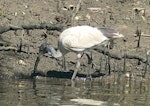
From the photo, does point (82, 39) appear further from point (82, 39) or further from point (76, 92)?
point (76, 92)

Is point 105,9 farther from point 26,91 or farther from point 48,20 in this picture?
point 26,91

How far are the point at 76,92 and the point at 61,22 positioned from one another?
5333 mm

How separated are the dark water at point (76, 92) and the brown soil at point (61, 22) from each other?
94cm

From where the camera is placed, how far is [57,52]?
13.5 meters

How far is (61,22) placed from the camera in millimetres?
15836

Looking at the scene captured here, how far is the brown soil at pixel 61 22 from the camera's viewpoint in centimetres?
1337

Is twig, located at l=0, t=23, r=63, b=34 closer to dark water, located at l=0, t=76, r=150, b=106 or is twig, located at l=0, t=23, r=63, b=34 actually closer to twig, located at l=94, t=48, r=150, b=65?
twig, located at l=94, t=48, r=150, b=65

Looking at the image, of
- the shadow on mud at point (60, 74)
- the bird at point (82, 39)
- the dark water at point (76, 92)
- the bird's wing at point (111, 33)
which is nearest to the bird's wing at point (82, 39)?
the bird at point (82, 39)

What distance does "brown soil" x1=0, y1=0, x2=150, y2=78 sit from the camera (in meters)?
13.4

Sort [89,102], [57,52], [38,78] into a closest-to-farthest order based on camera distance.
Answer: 1. [89,102]
2. [38,78]
3. [57,52]

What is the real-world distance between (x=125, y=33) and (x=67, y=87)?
4.74 metres

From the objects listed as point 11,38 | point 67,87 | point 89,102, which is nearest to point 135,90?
point 67,87

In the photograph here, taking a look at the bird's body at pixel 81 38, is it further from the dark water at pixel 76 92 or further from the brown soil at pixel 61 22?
the dark water at pixel 76 92

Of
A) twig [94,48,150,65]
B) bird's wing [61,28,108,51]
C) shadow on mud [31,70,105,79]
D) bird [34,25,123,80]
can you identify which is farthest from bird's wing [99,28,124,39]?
twig [94,48,150,65]
